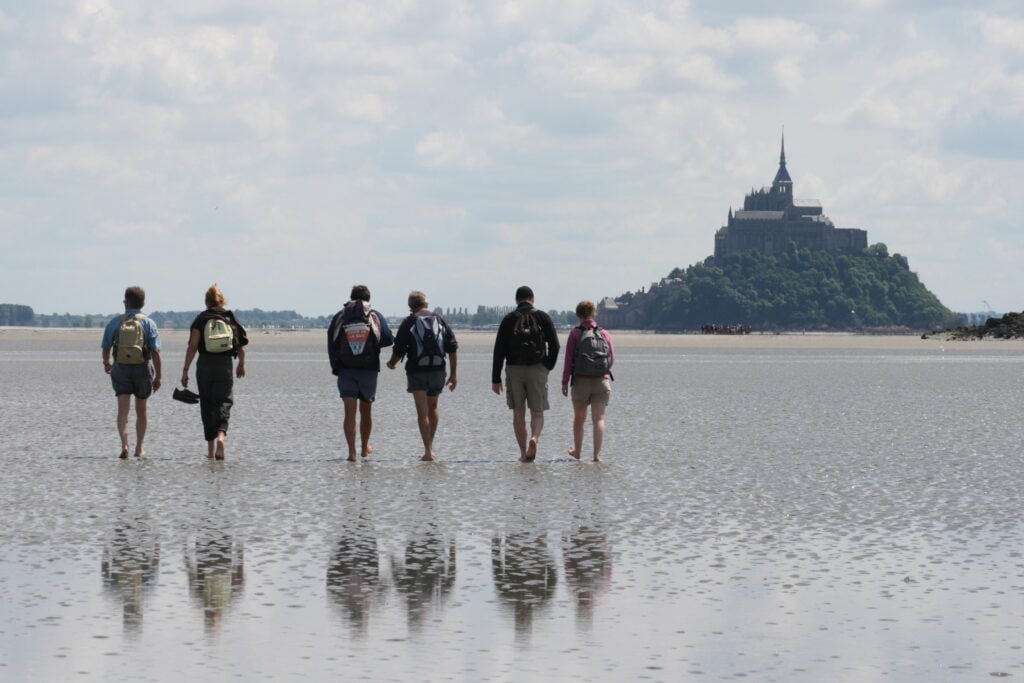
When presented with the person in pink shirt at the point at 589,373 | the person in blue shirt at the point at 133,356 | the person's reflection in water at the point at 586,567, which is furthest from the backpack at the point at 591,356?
the person's reflection in water at the point at 586,567

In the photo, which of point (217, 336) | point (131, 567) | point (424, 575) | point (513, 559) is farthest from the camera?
point (217, 336)

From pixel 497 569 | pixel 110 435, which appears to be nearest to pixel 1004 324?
pixel 110 435

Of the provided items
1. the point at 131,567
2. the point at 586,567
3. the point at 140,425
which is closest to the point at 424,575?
the point at 586,567

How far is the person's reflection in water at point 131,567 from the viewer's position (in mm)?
7914

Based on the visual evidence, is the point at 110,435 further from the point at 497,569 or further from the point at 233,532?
the point at 497,569

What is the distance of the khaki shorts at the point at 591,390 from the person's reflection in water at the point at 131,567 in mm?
6264

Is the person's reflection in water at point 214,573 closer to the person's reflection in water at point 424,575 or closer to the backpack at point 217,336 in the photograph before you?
the person's reflection in water at point 424,575

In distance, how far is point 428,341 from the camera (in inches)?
661

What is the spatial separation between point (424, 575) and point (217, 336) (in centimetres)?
787

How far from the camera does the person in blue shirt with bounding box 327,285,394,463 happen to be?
16.7m

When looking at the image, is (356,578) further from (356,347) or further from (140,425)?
(140,425)

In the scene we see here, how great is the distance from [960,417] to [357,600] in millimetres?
18087

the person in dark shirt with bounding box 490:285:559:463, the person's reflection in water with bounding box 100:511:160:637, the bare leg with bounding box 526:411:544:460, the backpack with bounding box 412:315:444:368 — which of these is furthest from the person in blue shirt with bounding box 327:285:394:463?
the person's reflection in water with bounding box 100:511:160:637

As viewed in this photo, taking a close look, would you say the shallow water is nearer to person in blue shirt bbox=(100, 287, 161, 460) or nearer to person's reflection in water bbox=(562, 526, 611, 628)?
person's reflection in water bbox=(562, 526, 611, 628)
